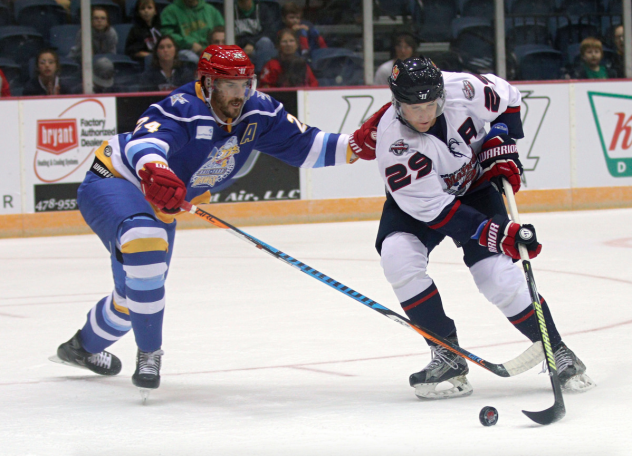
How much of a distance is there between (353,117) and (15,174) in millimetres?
2783

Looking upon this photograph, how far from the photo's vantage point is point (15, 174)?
6883 millimetres

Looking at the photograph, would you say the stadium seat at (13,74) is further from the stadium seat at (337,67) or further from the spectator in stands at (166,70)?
the stadium seat at (337,67)

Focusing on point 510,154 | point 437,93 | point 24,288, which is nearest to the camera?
point 437,93

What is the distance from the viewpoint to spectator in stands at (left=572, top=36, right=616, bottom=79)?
26.8 feet

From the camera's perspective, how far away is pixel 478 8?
8281mm

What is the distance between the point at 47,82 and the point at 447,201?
542 centimetres

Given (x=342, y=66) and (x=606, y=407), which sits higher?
(x=342, y=66)

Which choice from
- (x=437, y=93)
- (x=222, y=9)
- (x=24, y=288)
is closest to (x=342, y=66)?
(x=222, y=9)

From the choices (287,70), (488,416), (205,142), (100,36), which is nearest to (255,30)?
(287,70)

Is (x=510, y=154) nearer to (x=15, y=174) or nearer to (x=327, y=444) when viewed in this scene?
(x=327, y=444)

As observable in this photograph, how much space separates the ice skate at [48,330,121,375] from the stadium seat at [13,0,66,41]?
5.05 metres

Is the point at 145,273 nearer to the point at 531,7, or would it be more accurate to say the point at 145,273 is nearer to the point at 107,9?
the point at 107,9

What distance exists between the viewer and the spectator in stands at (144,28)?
24.8 ft

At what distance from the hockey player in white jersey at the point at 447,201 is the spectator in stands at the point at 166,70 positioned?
16.5 ft
